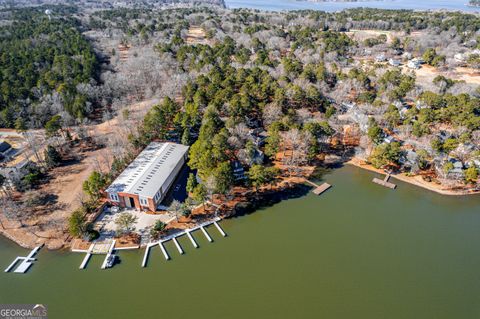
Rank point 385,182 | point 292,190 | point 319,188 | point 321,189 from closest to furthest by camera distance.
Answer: point 292,190
point 321,189
point 319,188
point 385,182

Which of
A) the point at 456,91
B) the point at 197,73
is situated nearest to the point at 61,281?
the point at 197,73

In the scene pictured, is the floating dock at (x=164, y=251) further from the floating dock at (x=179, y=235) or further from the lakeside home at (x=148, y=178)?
the lakeside home at (x=148, y=178)

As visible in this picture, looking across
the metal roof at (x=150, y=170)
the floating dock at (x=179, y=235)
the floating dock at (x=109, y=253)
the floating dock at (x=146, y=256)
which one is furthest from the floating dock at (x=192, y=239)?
the floating dock at (x=109, y=253)

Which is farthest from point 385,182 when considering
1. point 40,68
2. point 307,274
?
point 40,68

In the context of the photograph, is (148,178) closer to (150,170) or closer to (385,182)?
(150,170)

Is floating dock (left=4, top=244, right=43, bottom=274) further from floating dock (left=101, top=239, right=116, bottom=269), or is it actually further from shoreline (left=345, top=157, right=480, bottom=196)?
shoreline (left=345, top=157, right=480, bottom=196)

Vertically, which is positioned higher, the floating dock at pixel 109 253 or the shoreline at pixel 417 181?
the floating dock at pixel 109 253

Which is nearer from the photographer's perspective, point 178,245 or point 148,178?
point 178,245
